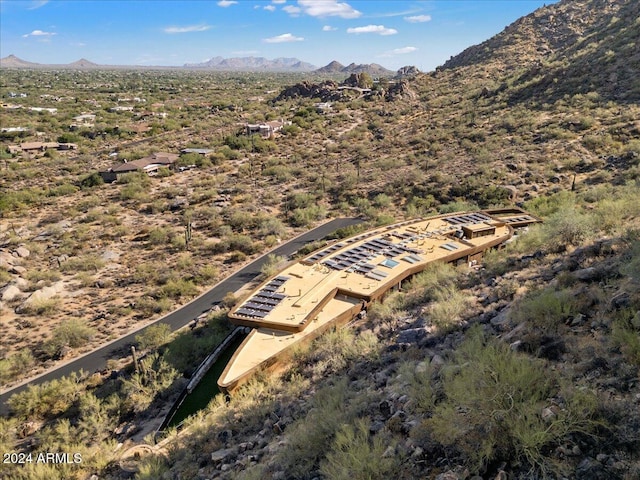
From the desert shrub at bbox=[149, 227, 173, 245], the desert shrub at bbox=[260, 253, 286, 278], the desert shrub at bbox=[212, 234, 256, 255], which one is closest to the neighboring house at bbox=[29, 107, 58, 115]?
the desert shrub at bbox=[149, 227, 173, 245]

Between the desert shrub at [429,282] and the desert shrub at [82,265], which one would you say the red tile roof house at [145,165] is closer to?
the desert shrub at [82,265]

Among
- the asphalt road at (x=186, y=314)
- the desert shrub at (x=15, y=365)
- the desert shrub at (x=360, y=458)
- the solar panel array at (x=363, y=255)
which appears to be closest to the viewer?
the desert shrub at (x=360, y=458)

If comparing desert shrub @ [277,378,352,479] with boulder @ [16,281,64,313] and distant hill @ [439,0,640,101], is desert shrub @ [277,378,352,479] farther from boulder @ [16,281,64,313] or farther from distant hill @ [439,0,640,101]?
distant hill @ [439,0,640,101]

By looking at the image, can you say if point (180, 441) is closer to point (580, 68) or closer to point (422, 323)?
point (422, 323)

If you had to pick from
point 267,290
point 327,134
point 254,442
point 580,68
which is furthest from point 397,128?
point 254,442

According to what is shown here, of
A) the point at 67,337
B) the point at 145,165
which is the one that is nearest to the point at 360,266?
the point at 67,337

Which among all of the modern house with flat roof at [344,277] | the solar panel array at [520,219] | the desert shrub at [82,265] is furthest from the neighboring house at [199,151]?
the solar panel array at [520,219]

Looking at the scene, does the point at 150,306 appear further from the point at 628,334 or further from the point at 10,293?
the point at 628,334
